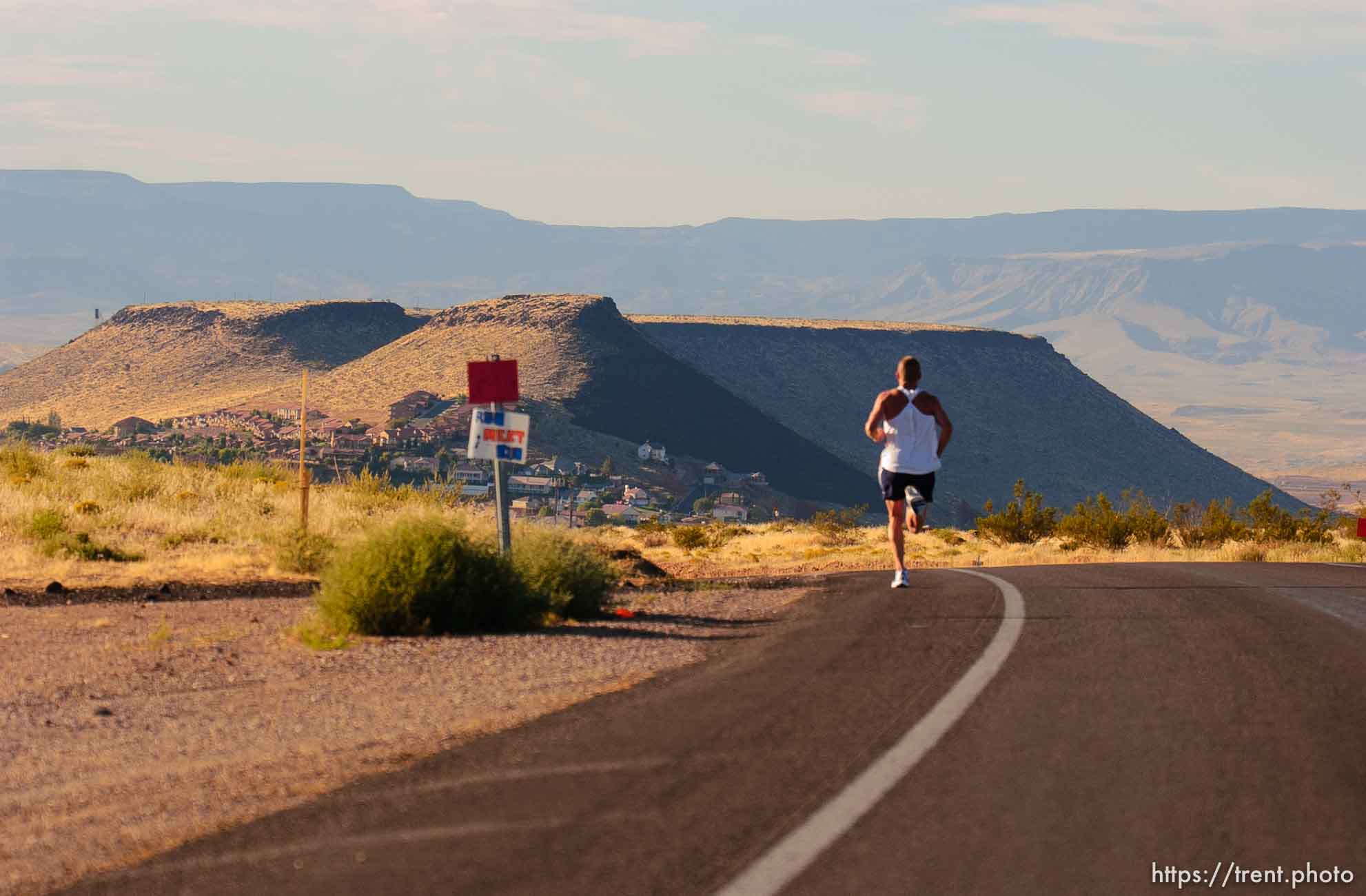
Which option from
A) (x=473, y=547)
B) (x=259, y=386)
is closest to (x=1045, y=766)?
(x=473, y=547)

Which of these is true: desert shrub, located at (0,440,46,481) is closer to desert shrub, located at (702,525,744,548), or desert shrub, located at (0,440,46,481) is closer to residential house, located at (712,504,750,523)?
desert shrub, located at (702,525,744,548)

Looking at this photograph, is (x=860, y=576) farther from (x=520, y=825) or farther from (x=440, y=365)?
(x=440, y=365)

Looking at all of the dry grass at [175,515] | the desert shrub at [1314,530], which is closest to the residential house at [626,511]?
the desert shrub at [1314,530]

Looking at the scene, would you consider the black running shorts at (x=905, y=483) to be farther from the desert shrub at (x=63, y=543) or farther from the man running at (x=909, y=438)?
the desert shrub at (x=63, y=543)

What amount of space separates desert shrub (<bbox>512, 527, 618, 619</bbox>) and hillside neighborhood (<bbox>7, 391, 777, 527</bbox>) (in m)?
41.6

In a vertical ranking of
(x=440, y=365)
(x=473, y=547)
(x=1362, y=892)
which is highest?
(x=440, y=365)

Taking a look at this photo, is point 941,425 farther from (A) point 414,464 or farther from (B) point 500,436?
(A) point 414,464

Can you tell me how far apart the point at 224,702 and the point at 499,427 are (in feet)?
14.8

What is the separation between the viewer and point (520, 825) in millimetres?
5762

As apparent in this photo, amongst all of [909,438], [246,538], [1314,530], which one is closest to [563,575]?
[909,438]

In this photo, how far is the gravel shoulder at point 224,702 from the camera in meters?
6.23

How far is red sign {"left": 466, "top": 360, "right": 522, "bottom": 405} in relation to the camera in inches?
520

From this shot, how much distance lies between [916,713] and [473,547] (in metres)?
5.14

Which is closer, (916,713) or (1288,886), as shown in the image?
(1288,886)
